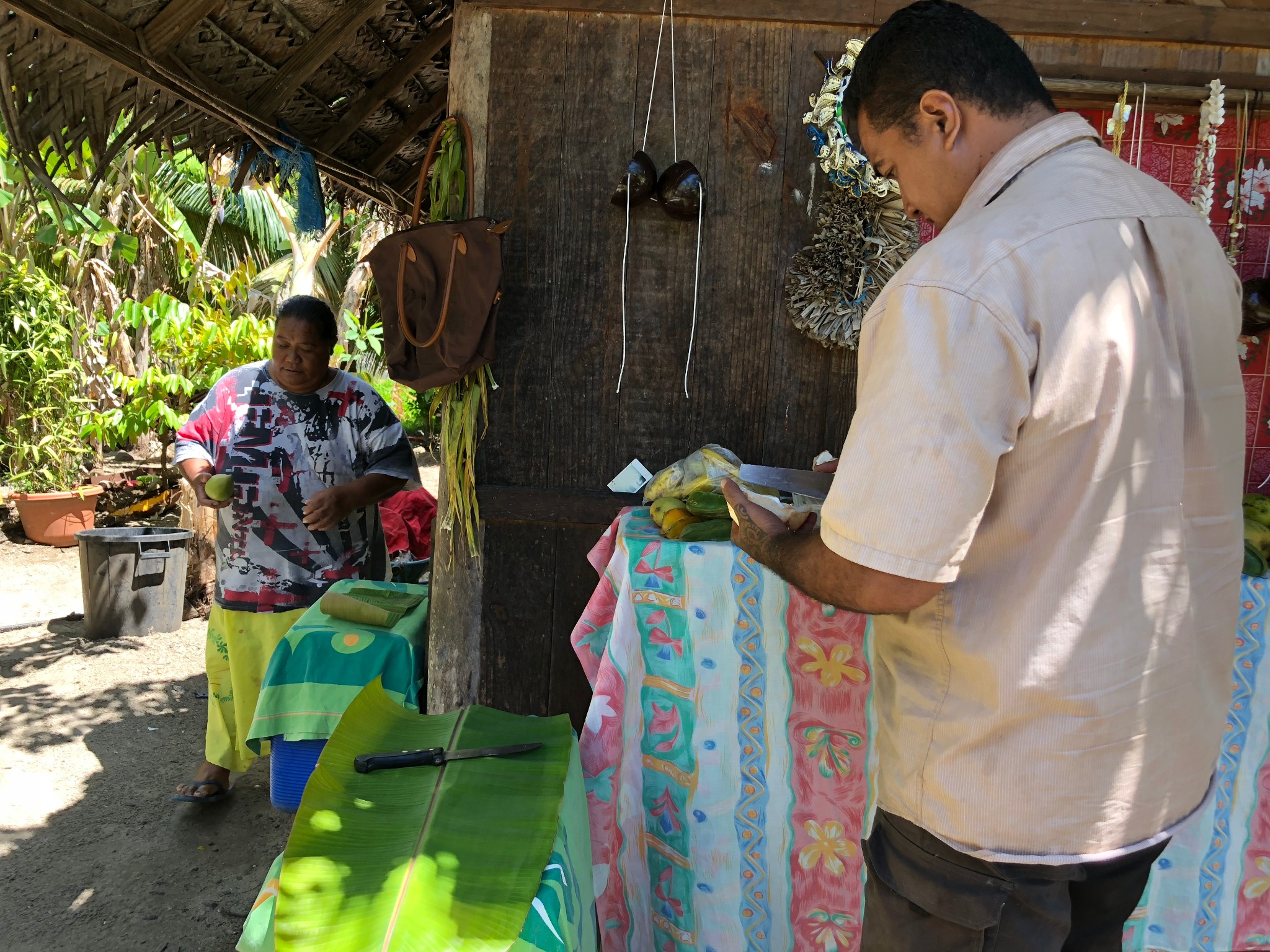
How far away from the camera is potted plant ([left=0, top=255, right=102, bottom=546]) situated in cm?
771

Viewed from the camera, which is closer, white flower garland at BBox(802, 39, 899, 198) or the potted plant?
white flower garland at BBox(802, 39, 899, 198)

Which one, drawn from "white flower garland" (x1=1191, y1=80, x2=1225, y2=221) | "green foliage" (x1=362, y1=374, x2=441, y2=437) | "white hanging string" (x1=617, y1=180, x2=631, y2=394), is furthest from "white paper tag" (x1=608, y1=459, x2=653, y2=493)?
"green foliage" (x1=362, y1=374, x2=441, y2=437)

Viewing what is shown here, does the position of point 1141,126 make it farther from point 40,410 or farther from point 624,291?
point 40,410

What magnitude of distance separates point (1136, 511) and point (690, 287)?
1765 millimetres

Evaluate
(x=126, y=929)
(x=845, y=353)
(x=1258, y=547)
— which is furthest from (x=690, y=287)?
(x=126, y=929)

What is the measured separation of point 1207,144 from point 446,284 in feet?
7.19

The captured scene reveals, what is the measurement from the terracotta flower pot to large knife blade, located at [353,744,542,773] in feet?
22.7

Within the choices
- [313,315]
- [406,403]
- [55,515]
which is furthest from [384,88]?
[406,403]

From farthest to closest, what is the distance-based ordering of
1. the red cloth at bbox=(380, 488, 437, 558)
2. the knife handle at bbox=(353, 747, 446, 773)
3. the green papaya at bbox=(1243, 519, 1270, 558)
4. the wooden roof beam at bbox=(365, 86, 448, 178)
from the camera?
the red cloth at bbox=(380, 488, 437, 558) → the wooden roof beam at bbox=(365, 86, 448, 178) → the green papaya at bbox=(1243, 519, 1270, 558) → the knife handle at bbox=(353, 747, 446, 773)

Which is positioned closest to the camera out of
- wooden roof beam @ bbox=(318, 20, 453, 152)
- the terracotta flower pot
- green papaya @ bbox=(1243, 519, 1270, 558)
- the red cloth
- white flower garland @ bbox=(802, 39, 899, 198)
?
green papaya @ bbox=(1243, 519, 1270, 558)

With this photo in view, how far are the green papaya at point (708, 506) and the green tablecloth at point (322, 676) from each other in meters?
1.24

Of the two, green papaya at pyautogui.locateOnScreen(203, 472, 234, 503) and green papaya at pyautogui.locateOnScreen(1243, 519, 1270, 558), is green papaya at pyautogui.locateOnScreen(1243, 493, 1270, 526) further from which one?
green papaya at pyautogui.locateOnScreen(203, 472, 234, 503)

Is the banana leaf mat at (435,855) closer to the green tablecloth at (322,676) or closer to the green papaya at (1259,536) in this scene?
the green tablecloth at (322,676)

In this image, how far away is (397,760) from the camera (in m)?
1.91
